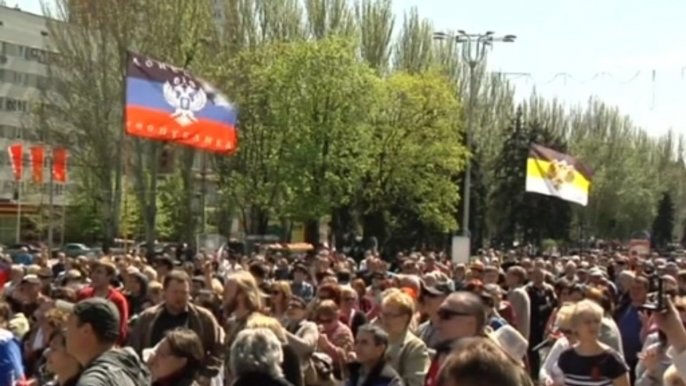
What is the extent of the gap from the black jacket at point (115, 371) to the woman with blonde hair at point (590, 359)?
3.41 meters

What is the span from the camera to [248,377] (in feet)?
19.5

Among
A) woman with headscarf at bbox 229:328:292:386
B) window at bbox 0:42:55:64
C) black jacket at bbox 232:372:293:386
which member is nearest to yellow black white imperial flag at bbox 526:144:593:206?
Answer: woman with headscarf at bbox 229:328:292:386

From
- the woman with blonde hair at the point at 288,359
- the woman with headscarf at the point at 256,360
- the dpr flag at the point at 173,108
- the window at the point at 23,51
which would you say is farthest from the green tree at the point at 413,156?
the woman with headscarf at the point at 256,360

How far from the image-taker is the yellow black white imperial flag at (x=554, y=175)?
3809 centimetres

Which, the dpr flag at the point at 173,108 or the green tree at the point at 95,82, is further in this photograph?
the green tree at the point at 95,82

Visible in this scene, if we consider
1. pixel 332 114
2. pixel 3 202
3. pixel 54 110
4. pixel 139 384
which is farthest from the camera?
pixel 3 202

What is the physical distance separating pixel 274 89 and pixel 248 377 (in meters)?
44.5

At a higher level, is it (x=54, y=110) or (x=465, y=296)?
(x=54, y=110)

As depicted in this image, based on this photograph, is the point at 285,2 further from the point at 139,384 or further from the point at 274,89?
the point at 139,384

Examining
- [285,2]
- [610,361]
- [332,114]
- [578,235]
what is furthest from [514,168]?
[610,361]

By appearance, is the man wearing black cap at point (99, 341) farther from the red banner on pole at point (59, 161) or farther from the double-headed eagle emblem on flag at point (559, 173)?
the red banner on pole at point (59, 161)

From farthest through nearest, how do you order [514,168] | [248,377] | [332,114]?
[514,168] → [332,114] → [248,377]

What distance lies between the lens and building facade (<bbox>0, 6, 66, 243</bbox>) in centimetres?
8294

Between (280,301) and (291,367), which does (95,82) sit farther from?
(291,367)
